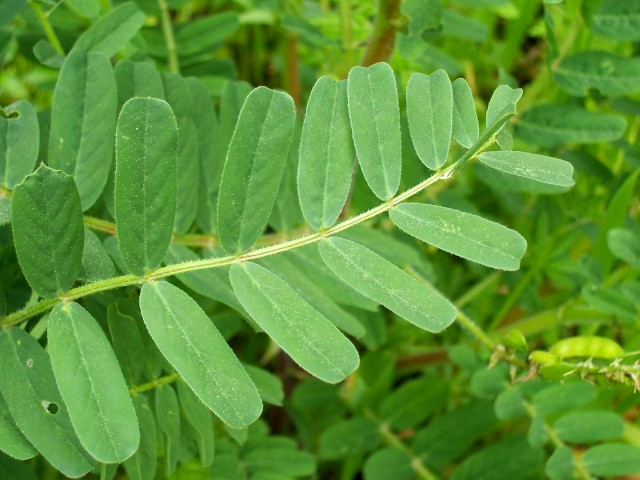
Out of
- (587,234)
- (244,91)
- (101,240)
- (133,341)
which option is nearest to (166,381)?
(133,341)

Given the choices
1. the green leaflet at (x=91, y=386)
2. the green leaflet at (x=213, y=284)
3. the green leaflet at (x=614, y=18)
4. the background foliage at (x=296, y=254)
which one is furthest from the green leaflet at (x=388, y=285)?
the green leaflet at (x=614, y=18)

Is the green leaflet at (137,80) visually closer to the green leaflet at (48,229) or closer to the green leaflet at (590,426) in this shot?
the green leaflet at (48,229)

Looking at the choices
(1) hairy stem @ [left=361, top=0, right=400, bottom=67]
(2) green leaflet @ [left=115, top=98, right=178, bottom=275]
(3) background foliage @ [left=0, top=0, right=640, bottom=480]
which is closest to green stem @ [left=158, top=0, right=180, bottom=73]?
(3) background foliage @ [left=0, top=0, right=640, bottom=480]

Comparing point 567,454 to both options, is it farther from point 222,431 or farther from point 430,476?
point 222,431

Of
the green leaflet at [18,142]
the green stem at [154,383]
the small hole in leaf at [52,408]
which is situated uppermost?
the green leaflet at [18,142]

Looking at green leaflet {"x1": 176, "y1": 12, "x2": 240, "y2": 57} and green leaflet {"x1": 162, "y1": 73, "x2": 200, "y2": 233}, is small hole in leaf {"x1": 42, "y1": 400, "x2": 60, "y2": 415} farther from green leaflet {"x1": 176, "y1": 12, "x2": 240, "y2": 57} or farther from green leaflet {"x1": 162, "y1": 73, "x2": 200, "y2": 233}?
green leaflet {"x1": 176, "y1": 12, "x2": 240, "y2": 57}

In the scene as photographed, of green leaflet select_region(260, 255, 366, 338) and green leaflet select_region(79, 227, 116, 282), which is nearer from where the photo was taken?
green leaflet select_region(79, 227, 116, 282)

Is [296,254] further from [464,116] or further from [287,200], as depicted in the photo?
[464,116]
